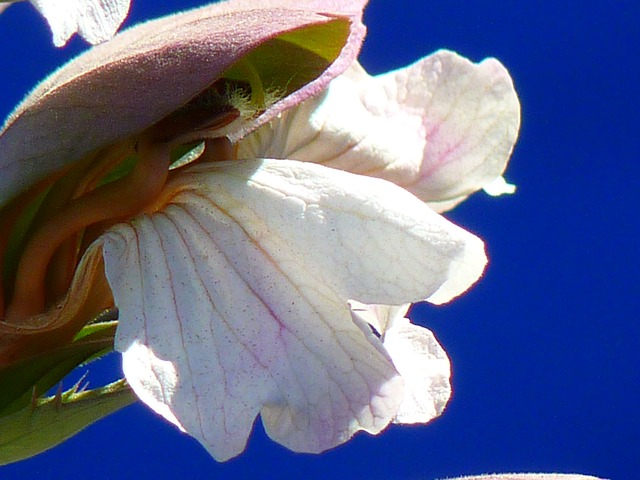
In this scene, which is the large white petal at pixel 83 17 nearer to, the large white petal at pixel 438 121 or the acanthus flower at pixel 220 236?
the acanthus flower at pixel 220 236

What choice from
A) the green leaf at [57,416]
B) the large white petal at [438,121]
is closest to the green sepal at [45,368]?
the green leaf at [57,416]

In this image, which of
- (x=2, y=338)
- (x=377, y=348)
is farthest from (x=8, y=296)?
(x=377, y=348)

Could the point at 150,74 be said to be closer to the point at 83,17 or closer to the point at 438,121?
the point at 83,17

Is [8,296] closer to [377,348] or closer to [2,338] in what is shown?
[2,338]

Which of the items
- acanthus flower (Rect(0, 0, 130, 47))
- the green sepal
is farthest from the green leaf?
acanthus flower (Rect(0, 0, 130, 47))

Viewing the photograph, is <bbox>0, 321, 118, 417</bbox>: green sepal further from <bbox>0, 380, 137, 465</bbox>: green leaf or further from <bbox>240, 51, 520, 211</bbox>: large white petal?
<bbox>240, 51, 520, 211</bbox>: large white petal

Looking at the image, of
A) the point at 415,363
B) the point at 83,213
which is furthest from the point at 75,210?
the point at 415,363

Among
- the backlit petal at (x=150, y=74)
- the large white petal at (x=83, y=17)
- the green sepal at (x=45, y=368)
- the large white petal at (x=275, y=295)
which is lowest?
the green sepal at (x=45, y=368)

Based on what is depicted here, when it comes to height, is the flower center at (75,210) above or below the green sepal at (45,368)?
above
